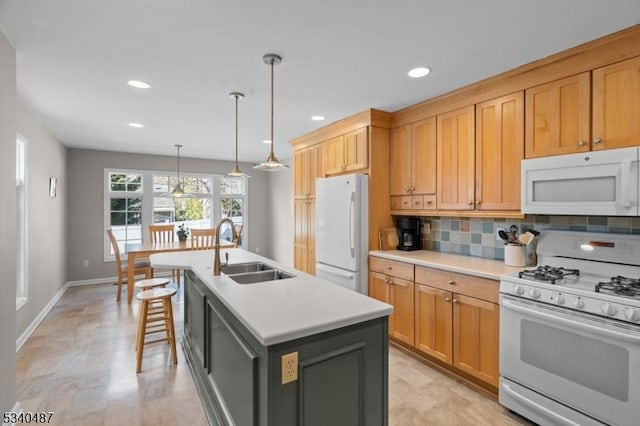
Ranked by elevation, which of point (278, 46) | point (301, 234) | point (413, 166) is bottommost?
point (301, 234)

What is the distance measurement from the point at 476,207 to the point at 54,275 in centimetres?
555

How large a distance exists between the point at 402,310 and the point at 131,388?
235 cm

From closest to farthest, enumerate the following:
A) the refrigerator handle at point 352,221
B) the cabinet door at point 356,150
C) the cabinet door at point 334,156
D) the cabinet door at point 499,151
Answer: the cabinet door at point 499,151 → the refrigerator handle at point 352,221 → the cabinet door at point 356,150 → the cabinet door at point 334,156

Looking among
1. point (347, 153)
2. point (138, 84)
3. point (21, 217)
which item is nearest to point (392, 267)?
point (347, 153)

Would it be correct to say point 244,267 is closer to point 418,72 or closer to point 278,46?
point 278,46

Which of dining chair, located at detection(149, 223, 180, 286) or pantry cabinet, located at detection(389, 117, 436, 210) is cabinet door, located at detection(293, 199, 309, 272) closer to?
pantry cabinet, located at detection(389, 117, 436, 210)

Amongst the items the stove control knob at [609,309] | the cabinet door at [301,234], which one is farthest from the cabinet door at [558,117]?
the cabinet door at [301,234]

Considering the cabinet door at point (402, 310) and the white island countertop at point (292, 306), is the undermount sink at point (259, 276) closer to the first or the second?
the white island countertop at point (292, 306)

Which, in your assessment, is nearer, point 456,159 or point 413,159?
point 456,159

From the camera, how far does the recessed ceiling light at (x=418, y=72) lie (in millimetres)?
2309

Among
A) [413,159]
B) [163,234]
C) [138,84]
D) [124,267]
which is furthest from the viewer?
[163,234]

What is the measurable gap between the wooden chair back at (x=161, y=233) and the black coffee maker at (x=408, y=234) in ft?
13.4

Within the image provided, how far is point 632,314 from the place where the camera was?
5.09 ft

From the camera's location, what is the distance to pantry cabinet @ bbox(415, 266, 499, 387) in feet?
7.34
